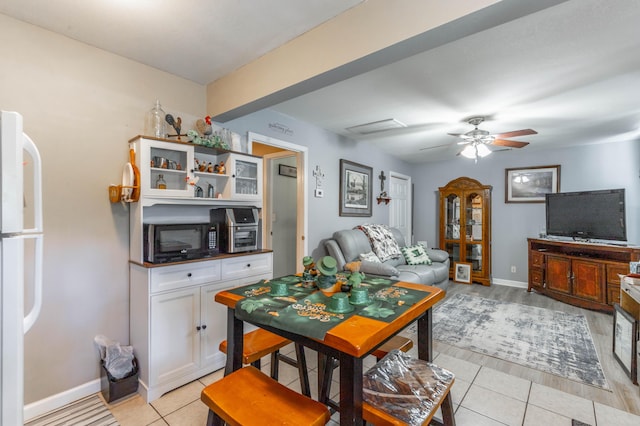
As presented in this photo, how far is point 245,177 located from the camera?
2646 mm

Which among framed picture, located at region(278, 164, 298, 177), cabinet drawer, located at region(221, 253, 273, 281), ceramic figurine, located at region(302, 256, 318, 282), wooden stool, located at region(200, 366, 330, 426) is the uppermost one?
framed picture, located at region(278, 164, 298, 177)

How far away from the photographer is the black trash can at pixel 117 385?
194cm

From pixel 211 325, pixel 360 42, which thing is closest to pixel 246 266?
pixel 211 325

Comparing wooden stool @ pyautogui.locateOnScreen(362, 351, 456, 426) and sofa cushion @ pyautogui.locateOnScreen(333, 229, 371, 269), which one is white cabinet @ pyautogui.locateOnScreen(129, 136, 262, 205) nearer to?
sofa cushion @ pyautogui.locateOnScreen(333, 229, 371, 269)

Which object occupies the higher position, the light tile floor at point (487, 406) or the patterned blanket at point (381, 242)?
the patterned blanket at point (381, 242)

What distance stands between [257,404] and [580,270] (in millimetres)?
4636

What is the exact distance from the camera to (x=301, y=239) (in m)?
3.46

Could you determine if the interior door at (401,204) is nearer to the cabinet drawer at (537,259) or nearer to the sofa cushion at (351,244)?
the sofa cushion at (351,244)

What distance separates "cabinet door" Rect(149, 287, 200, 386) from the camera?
199cm

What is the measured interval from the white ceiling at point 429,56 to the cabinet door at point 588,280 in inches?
70.6

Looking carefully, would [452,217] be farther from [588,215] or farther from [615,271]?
[615,271]

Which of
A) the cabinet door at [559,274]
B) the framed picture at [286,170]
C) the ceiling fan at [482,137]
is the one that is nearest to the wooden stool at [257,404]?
the ceiling fan at [482,137]

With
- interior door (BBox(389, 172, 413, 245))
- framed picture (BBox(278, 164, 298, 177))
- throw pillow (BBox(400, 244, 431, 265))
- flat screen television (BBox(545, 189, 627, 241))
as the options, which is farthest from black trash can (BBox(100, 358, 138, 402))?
flat screen television (BBox(545, 189, 627, 241))

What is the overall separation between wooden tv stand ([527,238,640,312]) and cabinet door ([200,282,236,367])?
452cm
